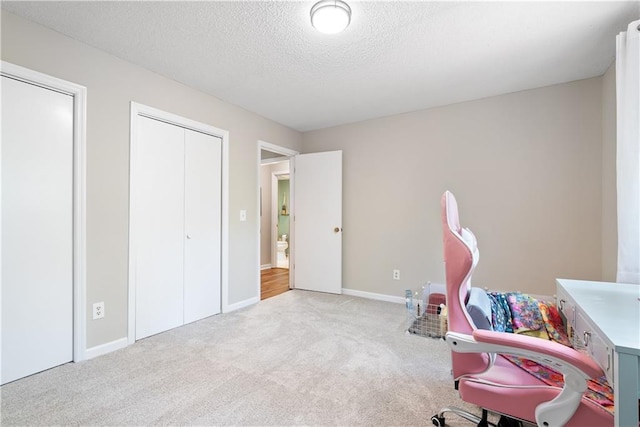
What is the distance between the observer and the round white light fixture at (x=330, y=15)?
1.70 metres

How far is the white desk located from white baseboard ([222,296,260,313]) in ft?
9.67

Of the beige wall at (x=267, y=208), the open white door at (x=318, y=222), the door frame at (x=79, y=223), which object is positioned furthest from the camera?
the beige wall at (x=267, y=208)

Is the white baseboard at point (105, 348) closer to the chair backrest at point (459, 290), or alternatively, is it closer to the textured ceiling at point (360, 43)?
the textured ceiling at point (360, 43)

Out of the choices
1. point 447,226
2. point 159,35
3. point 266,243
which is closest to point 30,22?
point 159,35

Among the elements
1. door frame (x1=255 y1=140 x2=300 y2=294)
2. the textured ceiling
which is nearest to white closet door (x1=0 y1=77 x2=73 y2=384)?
the textured ceiling

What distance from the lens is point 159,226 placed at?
268 cm

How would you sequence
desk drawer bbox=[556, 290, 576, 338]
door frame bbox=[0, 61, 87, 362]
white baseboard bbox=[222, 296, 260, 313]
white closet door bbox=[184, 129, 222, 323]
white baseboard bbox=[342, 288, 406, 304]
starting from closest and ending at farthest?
desk drawer bbox=[556, 290, 576, 338] → door frame bbox=[0, 61, 87, 362] → white closet door bbox=[184, 129, 222, 323] → white baseboard bbox=[222, 296, 260, 313] → white baseboard bbox=[342, 288, 406, 304]

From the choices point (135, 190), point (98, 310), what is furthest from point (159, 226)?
point (98, 310)

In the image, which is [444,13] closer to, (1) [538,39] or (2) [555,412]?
(1) [538,39]

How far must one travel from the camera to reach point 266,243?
6078 mm

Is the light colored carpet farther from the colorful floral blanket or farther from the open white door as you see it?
the open white door

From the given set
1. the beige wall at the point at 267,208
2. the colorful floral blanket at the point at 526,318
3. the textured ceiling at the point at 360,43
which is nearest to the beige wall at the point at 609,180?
the textured ceiling at the point at 360,43

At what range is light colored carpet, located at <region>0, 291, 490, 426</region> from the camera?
1.56 metres

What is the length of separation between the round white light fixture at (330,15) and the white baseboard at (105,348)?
276 centimetres
